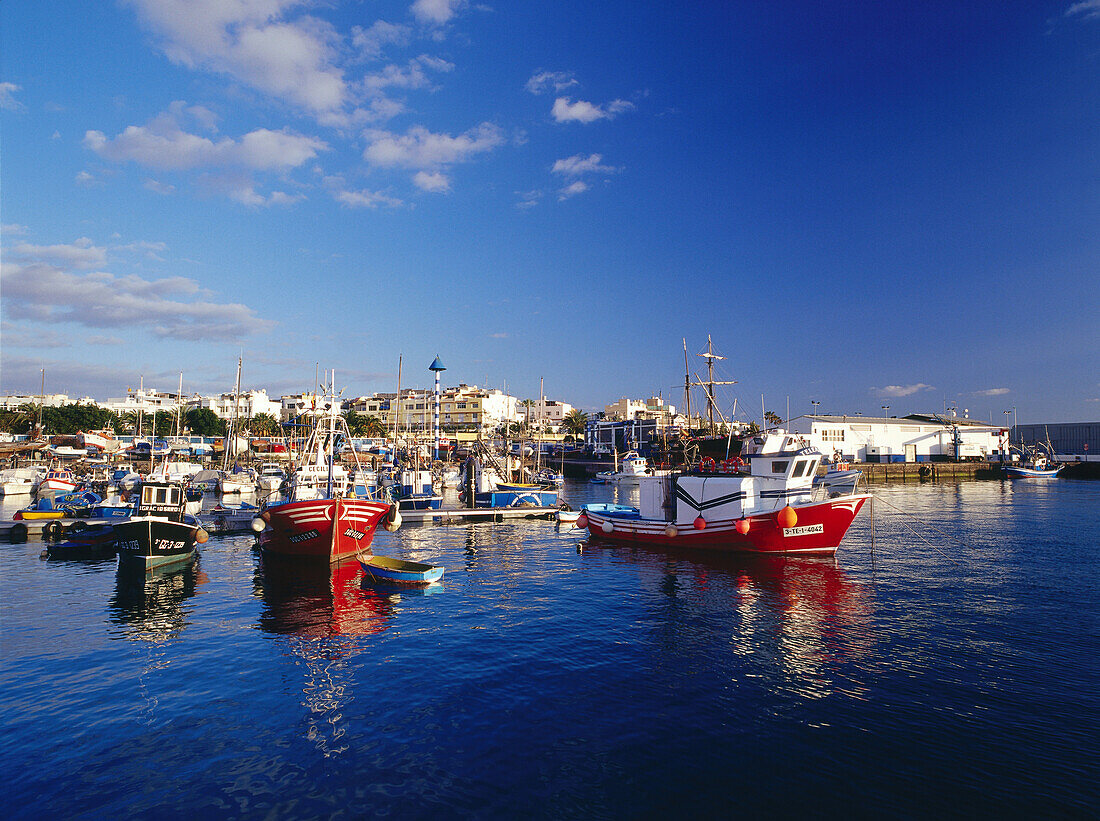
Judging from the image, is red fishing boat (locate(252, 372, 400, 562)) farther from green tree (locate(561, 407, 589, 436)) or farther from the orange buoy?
green tree (locate(561, 407, 589, 436))

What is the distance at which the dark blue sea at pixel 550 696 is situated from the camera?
37.9 feet

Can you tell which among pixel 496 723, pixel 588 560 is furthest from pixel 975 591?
pixel 496 723

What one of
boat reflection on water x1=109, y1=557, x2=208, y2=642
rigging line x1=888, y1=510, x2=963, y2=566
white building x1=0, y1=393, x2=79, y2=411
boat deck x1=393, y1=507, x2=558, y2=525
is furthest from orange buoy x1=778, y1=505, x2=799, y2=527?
white building x1=0, y1=393, x2=79, y2=411

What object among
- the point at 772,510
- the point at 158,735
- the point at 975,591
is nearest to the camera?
the point at 158,735

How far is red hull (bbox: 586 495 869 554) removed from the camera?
3462 centimetres

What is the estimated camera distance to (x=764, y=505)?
35.7 m

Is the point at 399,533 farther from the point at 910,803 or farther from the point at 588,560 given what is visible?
the point at 910,803

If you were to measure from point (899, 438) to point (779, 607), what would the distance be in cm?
12021

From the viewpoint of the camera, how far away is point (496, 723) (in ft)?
47.3

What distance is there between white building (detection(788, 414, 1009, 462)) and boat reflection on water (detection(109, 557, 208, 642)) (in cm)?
11027

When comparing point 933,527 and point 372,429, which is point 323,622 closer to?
point 933,527

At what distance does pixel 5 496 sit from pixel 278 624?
258 feet

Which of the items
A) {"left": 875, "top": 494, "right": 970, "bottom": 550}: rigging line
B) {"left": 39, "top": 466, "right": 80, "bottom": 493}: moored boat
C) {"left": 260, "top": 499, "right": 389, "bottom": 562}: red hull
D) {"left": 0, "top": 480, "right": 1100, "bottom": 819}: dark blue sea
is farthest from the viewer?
{"left": 39, "top": 466, "right": 80, "bottom": 493}: moored boat

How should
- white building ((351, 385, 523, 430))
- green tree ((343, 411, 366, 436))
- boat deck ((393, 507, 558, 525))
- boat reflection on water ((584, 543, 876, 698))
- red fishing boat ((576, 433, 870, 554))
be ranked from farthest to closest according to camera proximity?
white building ((351, 385, 523, 430))
green tree ((343, 411, 366, 436))
boat deck ((393, 507, 558, 525))
red fishing boat ((576, 433, 870, 554))
boat reflection on water ((584, 543, 876, 698))
